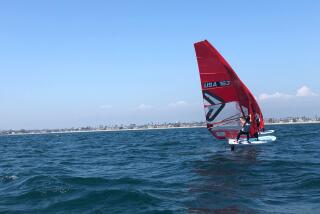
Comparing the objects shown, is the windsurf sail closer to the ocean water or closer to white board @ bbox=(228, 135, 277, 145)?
white board @ bbox=(228, 135, 277, 145)

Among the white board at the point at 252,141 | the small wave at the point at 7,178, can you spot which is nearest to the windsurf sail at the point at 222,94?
the white board at the point at 252,141

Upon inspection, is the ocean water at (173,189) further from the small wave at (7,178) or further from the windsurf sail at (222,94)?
the windsurf sail at (222,94)

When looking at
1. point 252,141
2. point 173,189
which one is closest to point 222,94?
point 252,141

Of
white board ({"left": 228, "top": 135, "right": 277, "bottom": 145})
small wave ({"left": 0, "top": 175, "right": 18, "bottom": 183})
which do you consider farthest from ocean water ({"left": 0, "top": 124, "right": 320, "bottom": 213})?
white board ({"left": 228, "top": 135, "right": 277, "bottom": 145})

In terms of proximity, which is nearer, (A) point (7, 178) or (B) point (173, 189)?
(B) point (173, 189)

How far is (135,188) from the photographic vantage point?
12273 millimetres

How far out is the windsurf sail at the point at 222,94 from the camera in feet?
78.3

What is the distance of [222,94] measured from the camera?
24.3 m

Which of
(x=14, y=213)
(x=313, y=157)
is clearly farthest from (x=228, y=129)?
(x=14, y=213)

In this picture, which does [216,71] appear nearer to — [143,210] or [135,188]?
[135,188]

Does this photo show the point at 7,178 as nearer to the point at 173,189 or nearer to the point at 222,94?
the point at 173,189

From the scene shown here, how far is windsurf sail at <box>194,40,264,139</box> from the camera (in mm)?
23875

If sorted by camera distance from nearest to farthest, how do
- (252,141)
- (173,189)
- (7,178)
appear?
(173,189) → (7,178) → (252,141)

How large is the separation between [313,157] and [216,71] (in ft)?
26.4
